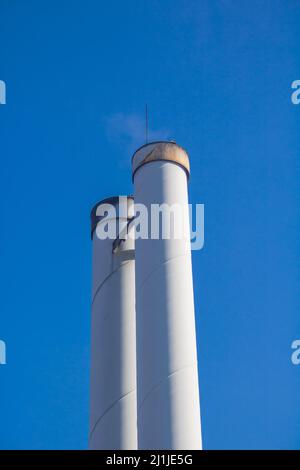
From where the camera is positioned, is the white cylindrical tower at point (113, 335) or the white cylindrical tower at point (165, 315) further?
the white cylindrical tower at point (113, 335)

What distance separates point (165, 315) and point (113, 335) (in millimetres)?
3269

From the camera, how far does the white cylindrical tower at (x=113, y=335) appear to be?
95.0 feet

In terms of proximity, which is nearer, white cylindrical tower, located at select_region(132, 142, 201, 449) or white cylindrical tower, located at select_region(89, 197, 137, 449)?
white cylindrical tower, located at select_region(132, 142, 201, 449)

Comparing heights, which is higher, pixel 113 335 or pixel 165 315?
pixel 113 335

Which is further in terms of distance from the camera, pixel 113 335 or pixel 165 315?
pixel 113 335

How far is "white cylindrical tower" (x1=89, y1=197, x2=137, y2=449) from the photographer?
29.0 meters

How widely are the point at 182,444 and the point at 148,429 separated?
1.02 metres

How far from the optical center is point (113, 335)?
30141 millimetres

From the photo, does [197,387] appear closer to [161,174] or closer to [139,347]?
[139,347]

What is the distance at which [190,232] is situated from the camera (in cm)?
3033

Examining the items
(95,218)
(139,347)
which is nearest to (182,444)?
(139,347)

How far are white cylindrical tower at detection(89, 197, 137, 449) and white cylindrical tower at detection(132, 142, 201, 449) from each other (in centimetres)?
218

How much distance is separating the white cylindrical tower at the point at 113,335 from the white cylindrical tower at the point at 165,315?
2184 mm

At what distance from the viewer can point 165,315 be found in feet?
89.9
